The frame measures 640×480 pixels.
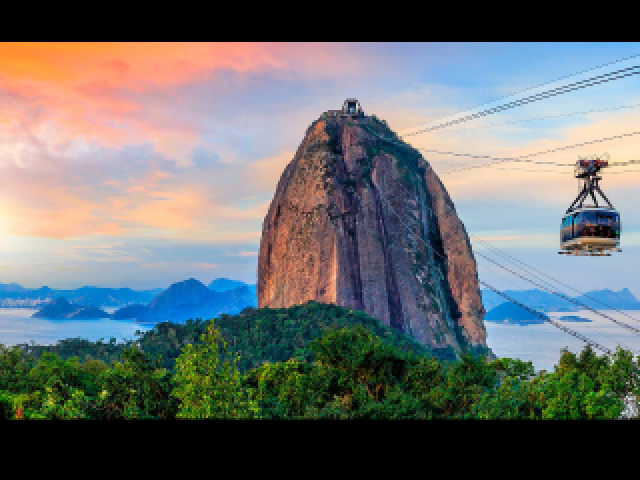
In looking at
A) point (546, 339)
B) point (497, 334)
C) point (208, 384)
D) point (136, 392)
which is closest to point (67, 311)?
point (136, 392)

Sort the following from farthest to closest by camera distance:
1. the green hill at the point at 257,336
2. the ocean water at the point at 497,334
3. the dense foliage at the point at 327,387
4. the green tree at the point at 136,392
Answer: the ocean water at the point at 497,334 < the green hill at the point at 257,336 < the green tree at the point at 136,392 < the dense foliage at the point at 327,387

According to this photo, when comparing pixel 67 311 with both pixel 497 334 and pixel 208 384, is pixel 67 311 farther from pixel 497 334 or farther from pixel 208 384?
pixel 208 384

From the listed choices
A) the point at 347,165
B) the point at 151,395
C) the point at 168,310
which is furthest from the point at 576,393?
the point at 168,310

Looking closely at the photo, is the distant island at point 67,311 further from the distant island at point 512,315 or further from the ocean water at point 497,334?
the distant island at point 512,315

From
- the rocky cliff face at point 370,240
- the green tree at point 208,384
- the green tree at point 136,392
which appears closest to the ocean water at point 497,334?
the rocky cliff face at point 370,240

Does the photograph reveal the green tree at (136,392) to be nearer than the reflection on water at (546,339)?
Yes
